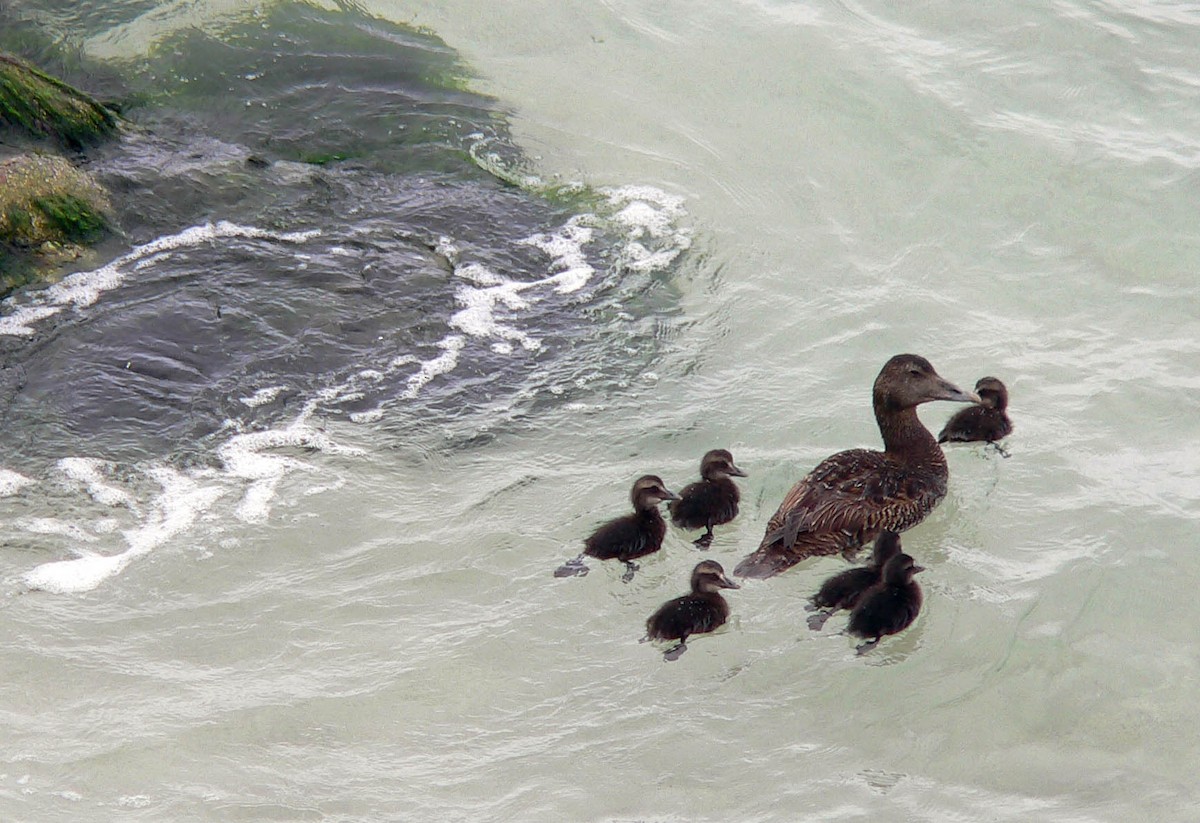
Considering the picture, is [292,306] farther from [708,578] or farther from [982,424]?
[982,424]

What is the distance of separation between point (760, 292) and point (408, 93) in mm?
3669

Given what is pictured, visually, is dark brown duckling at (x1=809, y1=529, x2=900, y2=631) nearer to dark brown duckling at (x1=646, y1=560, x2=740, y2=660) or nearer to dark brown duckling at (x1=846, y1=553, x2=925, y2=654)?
dark brown duckling at (x1=846, y1=553, x2=925, y2=654)

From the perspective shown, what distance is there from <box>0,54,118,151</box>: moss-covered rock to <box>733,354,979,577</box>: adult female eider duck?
211 inches

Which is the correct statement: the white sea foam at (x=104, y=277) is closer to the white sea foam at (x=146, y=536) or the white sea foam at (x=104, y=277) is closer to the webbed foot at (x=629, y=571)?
the white sea foam at (x=146, y=536)

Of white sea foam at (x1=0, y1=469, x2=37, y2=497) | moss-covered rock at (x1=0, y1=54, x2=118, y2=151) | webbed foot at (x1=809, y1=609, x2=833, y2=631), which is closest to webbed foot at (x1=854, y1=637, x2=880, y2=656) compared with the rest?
webbed foot at (x1=809, y1=609, x2=833, y2=631)

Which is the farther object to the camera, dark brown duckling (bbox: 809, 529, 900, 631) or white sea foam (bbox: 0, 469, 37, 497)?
white sea foam (bbox: 0, 469, 37, 497)

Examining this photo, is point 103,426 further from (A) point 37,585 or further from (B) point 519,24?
(B) point 519,24

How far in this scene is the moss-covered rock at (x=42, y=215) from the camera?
7805 mm

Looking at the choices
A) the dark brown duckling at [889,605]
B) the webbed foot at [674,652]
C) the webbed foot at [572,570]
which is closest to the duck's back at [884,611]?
the dark brown duckling at [889,605]

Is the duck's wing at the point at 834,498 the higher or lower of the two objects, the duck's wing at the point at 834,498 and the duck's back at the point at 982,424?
Result: the lower

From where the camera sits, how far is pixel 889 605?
5.54 metres

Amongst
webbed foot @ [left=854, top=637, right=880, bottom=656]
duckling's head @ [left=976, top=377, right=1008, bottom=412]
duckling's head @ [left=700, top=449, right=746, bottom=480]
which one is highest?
duckling's head @ [left=976, top=377, right=1008, bottom=412]

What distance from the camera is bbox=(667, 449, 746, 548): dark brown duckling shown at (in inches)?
248

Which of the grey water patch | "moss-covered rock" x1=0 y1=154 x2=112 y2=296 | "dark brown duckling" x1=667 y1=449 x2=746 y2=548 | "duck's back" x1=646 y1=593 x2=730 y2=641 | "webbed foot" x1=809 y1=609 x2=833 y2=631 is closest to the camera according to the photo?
"duck's back" x1=646 y1=593 x2=730 y2=641
